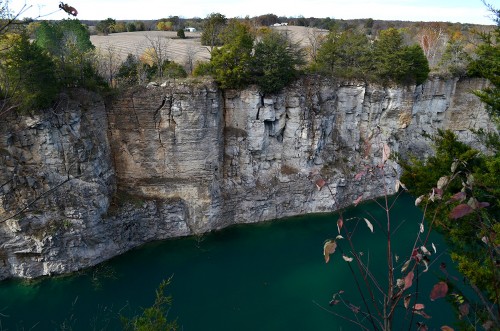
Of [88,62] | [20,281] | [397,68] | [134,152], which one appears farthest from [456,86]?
[20,281]

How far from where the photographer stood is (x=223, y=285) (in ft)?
45.2

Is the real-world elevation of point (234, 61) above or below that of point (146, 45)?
below

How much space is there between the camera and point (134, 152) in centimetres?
1549

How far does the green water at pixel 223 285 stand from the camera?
12023mm

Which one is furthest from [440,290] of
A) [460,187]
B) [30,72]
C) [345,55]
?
[345,55]

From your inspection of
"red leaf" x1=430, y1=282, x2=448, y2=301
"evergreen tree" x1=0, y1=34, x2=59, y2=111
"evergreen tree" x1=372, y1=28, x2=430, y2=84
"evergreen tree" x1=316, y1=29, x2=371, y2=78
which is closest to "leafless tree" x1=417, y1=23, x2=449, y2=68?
"evergreen tree" x1=372, y1=28, x2=430, y2=84

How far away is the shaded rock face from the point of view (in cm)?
1319

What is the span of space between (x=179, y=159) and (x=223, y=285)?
5594 mm

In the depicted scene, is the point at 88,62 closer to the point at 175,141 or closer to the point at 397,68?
the point at 175,141

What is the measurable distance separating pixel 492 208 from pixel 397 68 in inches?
452

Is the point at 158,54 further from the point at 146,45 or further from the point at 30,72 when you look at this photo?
the point at 30,72

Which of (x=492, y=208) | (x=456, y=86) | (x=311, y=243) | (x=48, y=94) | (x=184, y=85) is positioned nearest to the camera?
(x=492, y=208)

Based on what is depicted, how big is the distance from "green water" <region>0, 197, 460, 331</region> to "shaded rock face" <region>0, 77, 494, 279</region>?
86 centimetres

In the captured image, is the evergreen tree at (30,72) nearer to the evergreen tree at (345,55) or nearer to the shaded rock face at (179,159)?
the shaded rock face at (179,159)
